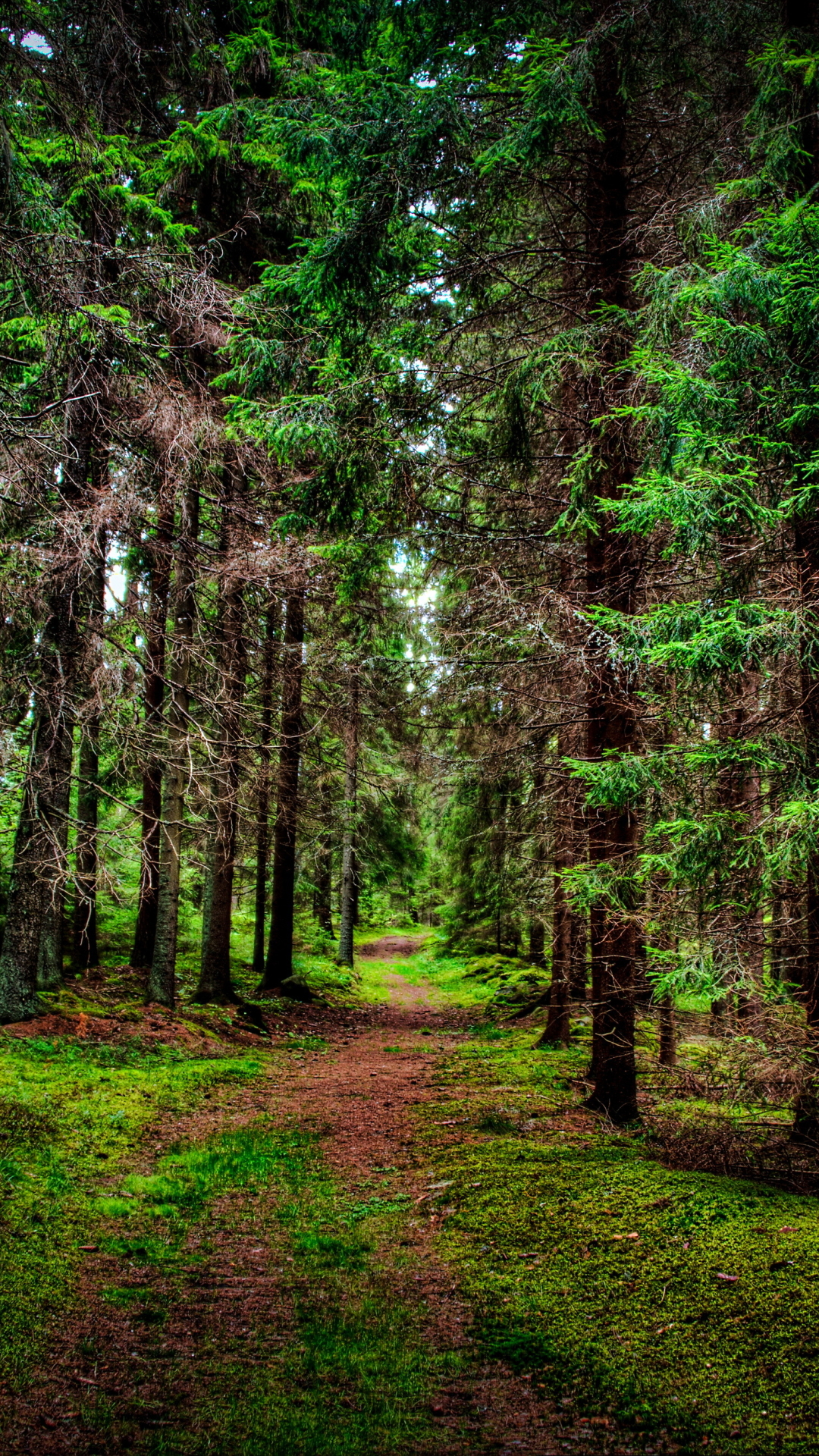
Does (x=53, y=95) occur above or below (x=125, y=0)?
below

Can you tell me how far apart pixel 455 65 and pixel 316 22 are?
5473mm

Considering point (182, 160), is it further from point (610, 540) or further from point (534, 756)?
point (534, 756)

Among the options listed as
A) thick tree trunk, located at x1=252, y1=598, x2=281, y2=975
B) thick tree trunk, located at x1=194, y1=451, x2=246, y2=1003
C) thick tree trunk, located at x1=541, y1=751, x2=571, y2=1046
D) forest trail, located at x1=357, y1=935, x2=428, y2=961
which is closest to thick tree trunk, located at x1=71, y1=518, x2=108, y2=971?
thick tree trunk, located at x1=194, y1=451, x2=246, y2=1003

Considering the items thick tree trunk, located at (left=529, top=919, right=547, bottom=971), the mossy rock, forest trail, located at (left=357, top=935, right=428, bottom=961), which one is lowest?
forest trail, located at (left=357, top=935, right=428, bottom=961)

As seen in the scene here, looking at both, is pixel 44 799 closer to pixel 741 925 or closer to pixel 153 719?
pixel 153 719

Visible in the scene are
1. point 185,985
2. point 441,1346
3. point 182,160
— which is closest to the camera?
point 441,1346

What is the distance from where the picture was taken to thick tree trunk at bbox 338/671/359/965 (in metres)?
13.9

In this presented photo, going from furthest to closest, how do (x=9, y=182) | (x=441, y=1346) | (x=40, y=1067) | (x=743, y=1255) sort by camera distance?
1. (x=40, y=1067)
2. (x=9, y=182)
3. (x=743, y=1255)
4. (x=441, y=1346)

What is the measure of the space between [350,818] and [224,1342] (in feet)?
47.3

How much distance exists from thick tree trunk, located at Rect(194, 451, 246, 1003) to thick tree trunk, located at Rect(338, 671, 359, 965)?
79.9 inches

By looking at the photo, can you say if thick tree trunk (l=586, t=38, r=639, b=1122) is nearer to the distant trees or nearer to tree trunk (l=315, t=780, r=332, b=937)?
the distant trees

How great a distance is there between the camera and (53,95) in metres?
5.57

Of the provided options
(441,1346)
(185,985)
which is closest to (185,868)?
(185,985)

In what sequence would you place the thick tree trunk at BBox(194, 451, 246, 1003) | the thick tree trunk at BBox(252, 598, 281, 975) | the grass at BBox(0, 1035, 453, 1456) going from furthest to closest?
the thick tree trunk at BBox(252, 598, 281, 975)
the thick tree trunk at BBox(194, 451, 246, 1003)
the grass at BBox(0, 1035, 453, 1456)
